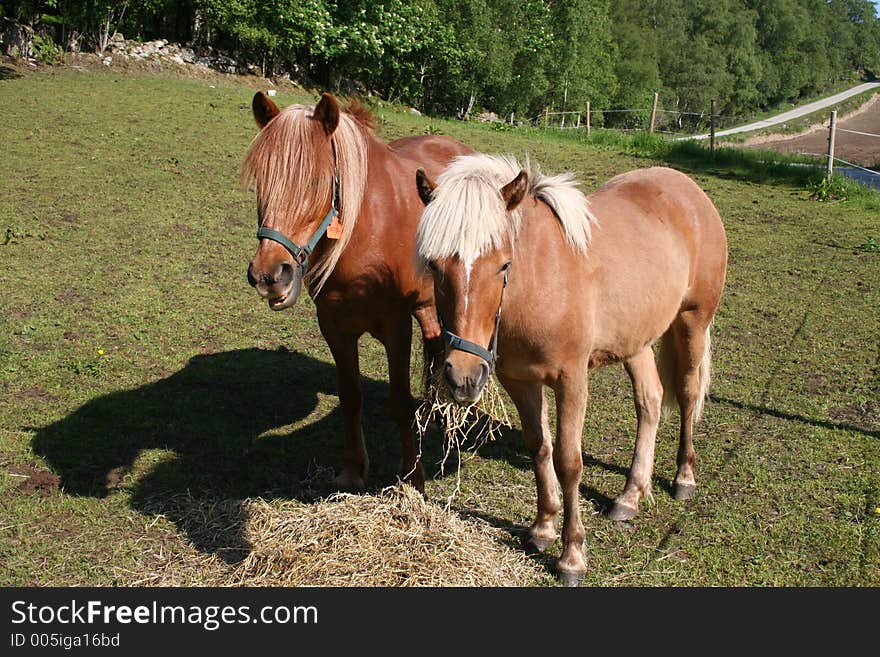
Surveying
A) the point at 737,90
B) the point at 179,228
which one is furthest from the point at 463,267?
the point at 737,90

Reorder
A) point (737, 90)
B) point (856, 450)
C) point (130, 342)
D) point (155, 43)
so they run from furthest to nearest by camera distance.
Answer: point (737, 90) → point (155, 43) → point (130, 342) → point (856, 450)

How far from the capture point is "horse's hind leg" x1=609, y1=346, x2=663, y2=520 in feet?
14.3

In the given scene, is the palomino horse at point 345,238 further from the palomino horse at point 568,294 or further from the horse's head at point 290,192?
the palomino horse at point 568,294

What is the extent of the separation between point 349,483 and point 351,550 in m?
1.10

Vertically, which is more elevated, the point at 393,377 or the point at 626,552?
the point at 393,377

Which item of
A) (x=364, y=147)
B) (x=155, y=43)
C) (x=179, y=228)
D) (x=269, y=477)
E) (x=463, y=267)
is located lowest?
(x=269, y=477)

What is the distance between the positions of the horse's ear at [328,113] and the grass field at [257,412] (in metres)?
2.21

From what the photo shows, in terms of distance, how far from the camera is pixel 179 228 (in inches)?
378

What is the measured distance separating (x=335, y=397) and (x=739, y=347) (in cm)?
395

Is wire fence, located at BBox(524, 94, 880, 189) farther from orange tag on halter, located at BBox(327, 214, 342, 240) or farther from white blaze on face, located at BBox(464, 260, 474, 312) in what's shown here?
white blaze on face, located at BBox(464, 260, 474, 312)

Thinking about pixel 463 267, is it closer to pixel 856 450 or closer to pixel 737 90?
pixel 856 450

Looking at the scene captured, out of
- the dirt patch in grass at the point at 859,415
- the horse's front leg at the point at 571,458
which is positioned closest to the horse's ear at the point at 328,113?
the horse's front leg at the point at 571,458

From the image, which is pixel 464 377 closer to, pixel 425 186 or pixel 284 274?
pixel 425 186

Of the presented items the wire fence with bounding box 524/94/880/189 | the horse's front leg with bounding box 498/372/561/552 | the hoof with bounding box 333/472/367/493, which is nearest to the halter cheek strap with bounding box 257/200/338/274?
the horse's front leg with bounding box 498/372/561/552
